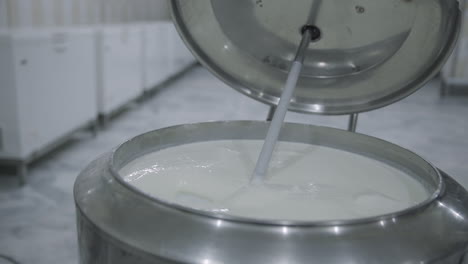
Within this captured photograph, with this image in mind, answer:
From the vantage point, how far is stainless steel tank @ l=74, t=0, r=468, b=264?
507 millimetres

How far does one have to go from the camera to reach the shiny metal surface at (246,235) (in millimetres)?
500

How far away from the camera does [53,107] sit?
2357 mm

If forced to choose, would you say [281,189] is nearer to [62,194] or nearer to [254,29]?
[254,29]

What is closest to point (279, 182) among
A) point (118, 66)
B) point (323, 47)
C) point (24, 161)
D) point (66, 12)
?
point (323, 47)

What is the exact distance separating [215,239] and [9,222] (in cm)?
159

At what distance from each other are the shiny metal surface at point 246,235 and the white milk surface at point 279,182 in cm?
10

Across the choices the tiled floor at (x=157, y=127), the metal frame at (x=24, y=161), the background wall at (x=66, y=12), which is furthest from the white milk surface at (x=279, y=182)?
the metal frame at (x=24, y=161)

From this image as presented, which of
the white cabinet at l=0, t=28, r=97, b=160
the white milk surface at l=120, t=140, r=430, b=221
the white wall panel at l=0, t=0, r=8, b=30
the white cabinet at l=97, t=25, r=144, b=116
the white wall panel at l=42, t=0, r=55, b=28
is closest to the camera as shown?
the white milk surface at l=120, t=140, r=430, b=221

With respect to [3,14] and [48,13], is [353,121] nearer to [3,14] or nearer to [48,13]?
[3,14]

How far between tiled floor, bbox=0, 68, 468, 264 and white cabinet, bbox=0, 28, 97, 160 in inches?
6.7

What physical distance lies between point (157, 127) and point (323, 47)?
2.40m

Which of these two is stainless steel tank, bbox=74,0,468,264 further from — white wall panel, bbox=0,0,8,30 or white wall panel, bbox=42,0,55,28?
white wall panel, bbox=42,0,55,28

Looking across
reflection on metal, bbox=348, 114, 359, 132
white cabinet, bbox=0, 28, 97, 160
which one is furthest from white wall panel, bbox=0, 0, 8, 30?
reflection on metal, bbox=348, 114, 359, 132

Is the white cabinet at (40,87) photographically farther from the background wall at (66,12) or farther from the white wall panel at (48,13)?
the white wall panel at (48,13)
